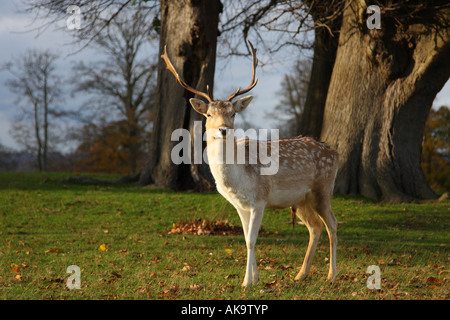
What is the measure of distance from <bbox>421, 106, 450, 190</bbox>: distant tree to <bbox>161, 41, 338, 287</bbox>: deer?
21703 mm

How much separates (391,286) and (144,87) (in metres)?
27.5

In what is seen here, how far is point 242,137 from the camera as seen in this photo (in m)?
5.86

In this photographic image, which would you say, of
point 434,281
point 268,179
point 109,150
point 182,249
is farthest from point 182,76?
point 109,150

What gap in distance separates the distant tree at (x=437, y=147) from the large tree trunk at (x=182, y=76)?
55.1ft

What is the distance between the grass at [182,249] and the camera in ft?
17.6

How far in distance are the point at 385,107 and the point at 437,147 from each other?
1623cm

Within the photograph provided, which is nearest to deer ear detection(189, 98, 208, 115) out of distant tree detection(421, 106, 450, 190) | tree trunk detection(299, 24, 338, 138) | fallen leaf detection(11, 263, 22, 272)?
fallen leaf detection(11, 263, 22, 272)

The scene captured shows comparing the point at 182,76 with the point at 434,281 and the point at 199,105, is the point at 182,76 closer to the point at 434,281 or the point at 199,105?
the point at 199,105

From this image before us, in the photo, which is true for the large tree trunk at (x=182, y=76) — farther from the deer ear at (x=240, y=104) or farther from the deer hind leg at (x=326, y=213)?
the deer ear at (x=240, y=104)

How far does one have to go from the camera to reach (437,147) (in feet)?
88.2

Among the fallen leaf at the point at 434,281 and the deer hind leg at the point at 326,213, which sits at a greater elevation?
the deer hind leg at the point at 326,213

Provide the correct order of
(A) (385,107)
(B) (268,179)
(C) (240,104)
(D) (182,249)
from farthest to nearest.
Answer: (A) (385,107) < (D) (182,249) < (B) (268,179) < (C) (240,104)

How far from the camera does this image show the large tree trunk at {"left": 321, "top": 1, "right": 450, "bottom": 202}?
12203 mm

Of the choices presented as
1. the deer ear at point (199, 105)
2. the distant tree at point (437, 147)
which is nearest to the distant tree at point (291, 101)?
the distant tree at point (437, 147)
